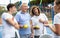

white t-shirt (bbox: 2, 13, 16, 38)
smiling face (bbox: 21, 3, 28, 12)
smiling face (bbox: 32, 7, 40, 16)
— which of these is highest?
smiling face (bbox: 21, 3, 28, 12)

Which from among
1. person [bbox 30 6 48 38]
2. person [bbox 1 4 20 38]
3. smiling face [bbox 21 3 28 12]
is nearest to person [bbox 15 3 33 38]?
smiling face [bbox 21 3 28 12]

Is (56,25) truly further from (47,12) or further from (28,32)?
(47,12)

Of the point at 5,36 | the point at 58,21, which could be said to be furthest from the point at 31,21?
the point at 58,21

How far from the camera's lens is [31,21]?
4.48 meters

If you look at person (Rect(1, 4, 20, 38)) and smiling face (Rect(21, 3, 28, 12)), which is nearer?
person (Rect(1, 4, 20, 38))

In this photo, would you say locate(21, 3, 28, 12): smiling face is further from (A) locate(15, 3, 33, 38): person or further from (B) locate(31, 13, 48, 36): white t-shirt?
(B) locate(31, 13, 48, 36): white t-shirt

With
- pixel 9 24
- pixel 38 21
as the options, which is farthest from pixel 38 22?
pixel 9 24

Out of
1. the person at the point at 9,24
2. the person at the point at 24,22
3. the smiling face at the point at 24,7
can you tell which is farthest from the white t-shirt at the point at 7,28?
the smiling face at the point at 24,7

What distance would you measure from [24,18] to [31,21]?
181 millimetres

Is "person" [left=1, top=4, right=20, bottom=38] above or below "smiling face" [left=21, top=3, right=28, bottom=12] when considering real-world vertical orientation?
below

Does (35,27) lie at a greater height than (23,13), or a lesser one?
lesser

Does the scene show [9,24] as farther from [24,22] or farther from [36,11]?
[36,11]

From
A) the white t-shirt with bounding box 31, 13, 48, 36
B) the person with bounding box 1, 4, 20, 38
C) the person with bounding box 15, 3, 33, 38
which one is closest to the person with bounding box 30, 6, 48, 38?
the white t-shirt with bounding box 31, 13, 48, 36

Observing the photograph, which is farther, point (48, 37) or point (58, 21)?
point (48, 37)
